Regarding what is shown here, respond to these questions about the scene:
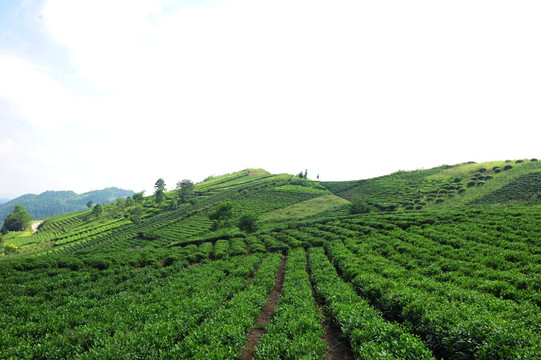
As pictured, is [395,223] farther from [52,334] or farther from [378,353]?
[52,334]

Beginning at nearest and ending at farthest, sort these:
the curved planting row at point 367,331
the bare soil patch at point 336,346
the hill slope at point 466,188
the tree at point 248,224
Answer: the curved planting row at point 367,331 < the bare soil patch at point 336,346 < the hill slope at point 466,188 < the tree at point 248,224

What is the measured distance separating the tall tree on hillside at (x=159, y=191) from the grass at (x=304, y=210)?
11190 centimetres

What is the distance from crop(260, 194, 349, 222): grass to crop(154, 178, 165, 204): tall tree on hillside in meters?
→ 112

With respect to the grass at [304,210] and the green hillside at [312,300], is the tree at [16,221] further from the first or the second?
the green hillside at [312,300]

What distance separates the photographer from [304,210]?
98.2m

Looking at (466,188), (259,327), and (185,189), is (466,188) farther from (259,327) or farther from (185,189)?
(185,189)

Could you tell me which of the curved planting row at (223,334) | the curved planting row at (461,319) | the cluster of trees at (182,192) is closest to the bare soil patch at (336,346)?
the curved planting row at (461,319)

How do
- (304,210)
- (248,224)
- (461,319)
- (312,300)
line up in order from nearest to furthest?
(461,319) < (312,300) < (248,224) < (304,210)

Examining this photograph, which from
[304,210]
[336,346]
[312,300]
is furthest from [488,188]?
[336,346]

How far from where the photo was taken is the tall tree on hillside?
17075cm

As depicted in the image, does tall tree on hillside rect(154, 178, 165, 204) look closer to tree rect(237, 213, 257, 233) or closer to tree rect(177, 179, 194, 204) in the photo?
tree rect(177, 179, 194, 204)

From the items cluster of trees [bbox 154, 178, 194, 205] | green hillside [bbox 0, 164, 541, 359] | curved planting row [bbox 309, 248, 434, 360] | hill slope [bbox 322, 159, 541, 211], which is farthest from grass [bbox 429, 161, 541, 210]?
cluster of trees [bbox 154, 178, 194, 205]

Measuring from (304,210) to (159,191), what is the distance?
129883 mm

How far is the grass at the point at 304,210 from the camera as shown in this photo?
90.8 metres
